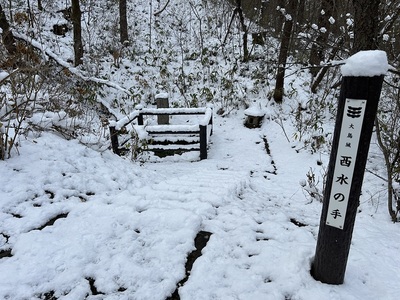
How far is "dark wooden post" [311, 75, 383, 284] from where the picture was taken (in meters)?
1.65

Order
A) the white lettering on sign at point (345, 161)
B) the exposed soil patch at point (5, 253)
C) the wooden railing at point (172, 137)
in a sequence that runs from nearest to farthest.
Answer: the white lettering on sign at point (345, 161)
the exposed soil patch at point (5, 253)
the wooden railing at point (172, 137)

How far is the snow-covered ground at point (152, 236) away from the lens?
6.77 feet

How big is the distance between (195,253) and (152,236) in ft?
1.52

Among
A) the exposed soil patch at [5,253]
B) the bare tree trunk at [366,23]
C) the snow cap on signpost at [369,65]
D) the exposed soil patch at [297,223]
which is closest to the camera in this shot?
the snow cap on signpost at [369,65]

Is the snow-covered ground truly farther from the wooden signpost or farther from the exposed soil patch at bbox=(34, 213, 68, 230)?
the wooden signpost

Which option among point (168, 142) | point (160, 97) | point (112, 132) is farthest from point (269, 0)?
point (112, 132)

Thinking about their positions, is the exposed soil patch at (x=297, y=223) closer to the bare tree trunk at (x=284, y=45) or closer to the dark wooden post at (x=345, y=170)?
the dark wooden post at (x=345, y=170)

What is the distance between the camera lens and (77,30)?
35.1 feet

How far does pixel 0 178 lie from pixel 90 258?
158 centimetres

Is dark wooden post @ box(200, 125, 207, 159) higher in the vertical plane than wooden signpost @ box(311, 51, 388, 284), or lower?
lower

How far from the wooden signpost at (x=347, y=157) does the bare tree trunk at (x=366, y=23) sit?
1.63m

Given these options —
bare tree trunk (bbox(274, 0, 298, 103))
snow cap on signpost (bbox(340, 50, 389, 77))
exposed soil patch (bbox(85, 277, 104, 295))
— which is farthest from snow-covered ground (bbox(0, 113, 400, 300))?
bare tree trunk (bbox(274, 0, 298, 103))

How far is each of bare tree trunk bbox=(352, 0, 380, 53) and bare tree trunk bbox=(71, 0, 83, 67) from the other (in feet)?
33.4

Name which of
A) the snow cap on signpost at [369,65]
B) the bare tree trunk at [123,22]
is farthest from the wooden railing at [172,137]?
the bare tree trunk at [123,22]
